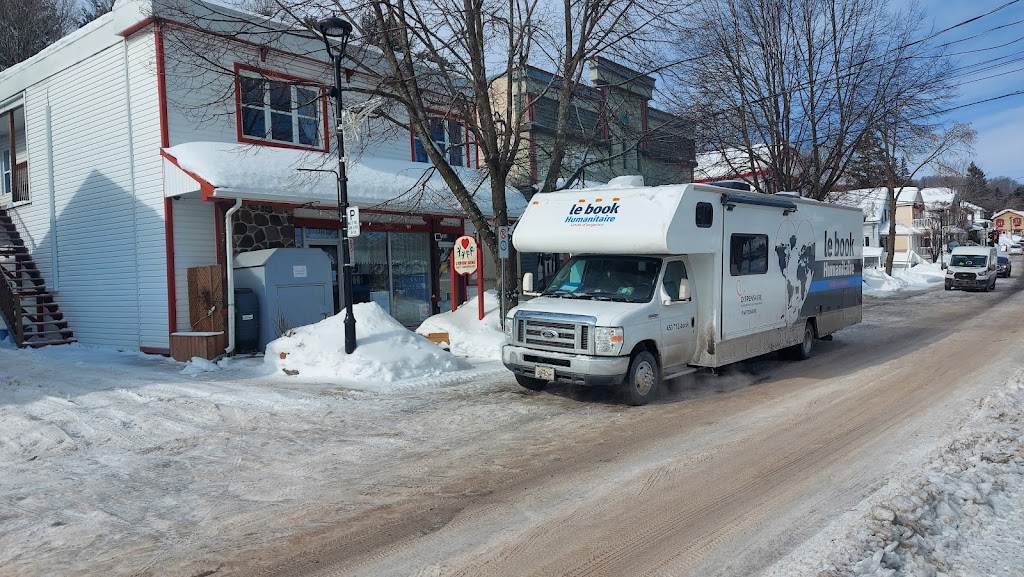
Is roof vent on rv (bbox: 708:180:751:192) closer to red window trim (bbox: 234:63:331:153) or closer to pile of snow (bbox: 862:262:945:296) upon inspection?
red window trim (bbox: 234:63:331:153)

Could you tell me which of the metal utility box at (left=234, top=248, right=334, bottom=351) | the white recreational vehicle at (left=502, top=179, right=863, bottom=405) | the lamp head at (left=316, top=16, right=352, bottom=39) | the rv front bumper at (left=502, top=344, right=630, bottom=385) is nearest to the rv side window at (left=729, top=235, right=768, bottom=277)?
the white recreational vehicle at (left=502, top=179, right=863, bottom=405)

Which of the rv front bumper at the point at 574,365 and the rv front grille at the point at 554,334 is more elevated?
the rv front grille at the point at 554,334

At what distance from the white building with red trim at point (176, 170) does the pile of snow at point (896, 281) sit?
23.9m

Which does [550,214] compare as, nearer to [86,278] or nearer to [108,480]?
[108,480]

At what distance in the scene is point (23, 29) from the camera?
3183cm

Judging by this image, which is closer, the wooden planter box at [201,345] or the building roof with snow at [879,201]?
the wooden planter box at [201,345]

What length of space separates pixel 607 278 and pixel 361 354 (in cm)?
420

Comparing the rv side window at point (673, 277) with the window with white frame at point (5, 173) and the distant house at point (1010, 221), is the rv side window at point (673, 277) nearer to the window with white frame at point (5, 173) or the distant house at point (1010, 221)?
A: the window with white frame at point (5, 173)

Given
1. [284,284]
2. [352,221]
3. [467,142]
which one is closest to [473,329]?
[284,284]

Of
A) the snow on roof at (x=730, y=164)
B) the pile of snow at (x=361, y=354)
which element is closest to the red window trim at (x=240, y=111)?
the pile of snow at (x=361, y=354)

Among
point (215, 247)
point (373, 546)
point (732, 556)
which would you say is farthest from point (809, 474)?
point (215, 247)

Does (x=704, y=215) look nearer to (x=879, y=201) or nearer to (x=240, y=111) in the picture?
(x=240, y=111)

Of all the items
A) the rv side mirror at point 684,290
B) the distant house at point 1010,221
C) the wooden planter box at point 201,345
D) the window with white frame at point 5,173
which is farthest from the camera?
the distant house at point 1010,221

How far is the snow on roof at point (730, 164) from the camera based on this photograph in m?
23.9
